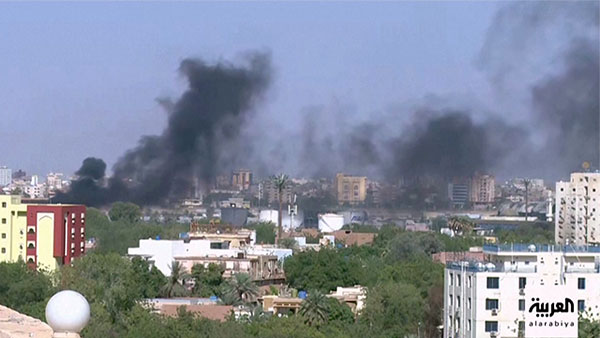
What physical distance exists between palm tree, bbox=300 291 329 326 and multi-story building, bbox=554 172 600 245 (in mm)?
25190

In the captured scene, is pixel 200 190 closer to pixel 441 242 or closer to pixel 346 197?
pixel 346 197

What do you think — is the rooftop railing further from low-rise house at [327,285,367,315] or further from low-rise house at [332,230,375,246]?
low-rise house at [332,230,375,246]

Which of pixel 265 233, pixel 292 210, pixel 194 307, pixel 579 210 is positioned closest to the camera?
pixel 194 307

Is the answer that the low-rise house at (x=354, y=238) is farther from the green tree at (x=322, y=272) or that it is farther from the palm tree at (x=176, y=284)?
the palm tree at (x=176, y=284)

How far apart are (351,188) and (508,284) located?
3180 inches

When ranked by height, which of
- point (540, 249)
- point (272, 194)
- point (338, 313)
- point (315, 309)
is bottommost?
point (338, 313)

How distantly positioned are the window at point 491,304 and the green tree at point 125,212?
208 feet

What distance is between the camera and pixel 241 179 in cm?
11194

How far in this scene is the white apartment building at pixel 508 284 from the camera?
98.7 ft

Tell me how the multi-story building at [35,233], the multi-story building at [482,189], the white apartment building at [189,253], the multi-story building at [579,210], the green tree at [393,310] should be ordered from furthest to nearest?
Answer: 1. the multi-story building at [482,189]
2. the multi-story building at [579,210]
3. the multi-story building at [35,233]
4. the white apartment building at [189,253]
5. the green tree at [393,310]

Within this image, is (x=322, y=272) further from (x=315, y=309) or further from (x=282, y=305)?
(x=315, y=309)

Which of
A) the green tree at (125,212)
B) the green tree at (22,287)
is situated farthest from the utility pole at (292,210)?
the green tree at (22,287)

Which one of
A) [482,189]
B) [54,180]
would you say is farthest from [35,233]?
[54,180]

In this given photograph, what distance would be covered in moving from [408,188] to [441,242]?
112 ft
